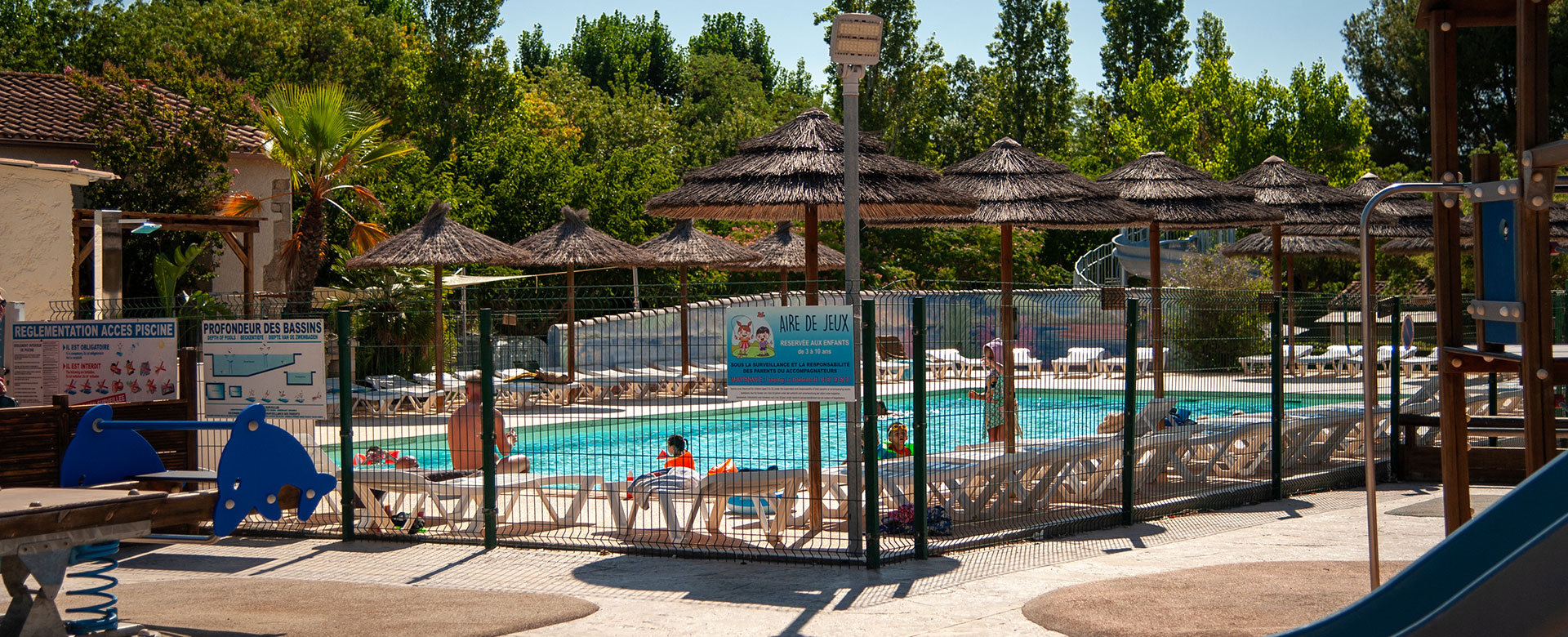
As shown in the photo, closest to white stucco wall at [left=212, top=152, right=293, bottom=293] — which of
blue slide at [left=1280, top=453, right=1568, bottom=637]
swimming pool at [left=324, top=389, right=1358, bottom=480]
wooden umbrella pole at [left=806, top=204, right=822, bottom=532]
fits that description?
swimming pool at [left=324, top=389, right=1358, bottom=480]

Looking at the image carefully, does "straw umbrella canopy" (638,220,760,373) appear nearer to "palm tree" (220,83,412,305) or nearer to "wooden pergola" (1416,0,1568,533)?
"palm tree" (220,83,412,305)

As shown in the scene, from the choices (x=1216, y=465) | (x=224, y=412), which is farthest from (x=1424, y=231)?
(x=224, y=412)

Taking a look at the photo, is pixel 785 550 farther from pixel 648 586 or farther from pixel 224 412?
pixel 224 412

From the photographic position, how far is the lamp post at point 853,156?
742 cm

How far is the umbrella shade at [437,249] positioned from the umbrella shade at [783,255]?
5.43m

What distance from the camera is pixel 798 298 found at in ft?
84.6

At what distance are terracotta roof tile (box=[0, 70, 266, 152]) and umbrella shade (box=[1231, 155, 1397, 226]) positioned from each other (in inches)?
661

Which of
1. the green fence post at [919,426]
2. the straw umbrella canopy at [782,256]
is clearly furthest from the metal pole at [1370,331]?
the straw umbrella canopy at [782,256]

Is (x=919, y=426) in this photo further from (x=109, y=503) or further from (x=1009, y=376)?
(x=109, y=503)

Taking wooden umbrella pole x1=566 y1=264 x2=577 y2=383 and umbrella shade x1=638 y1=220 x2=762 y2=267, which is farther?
umbrella shade x1=638 y1=220 x2=762 y2=267

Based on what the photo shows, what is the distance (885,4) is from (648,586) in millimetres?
33026

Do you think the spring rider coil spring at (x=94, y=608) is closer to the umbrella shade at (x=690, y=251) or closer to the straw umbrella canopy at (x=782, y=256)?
the umbrella shade at (x=690, y=251)

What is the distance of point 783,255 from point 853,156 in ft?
54.8

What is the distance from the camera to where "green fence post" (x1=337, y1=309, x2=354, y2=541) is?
8.57 meters
